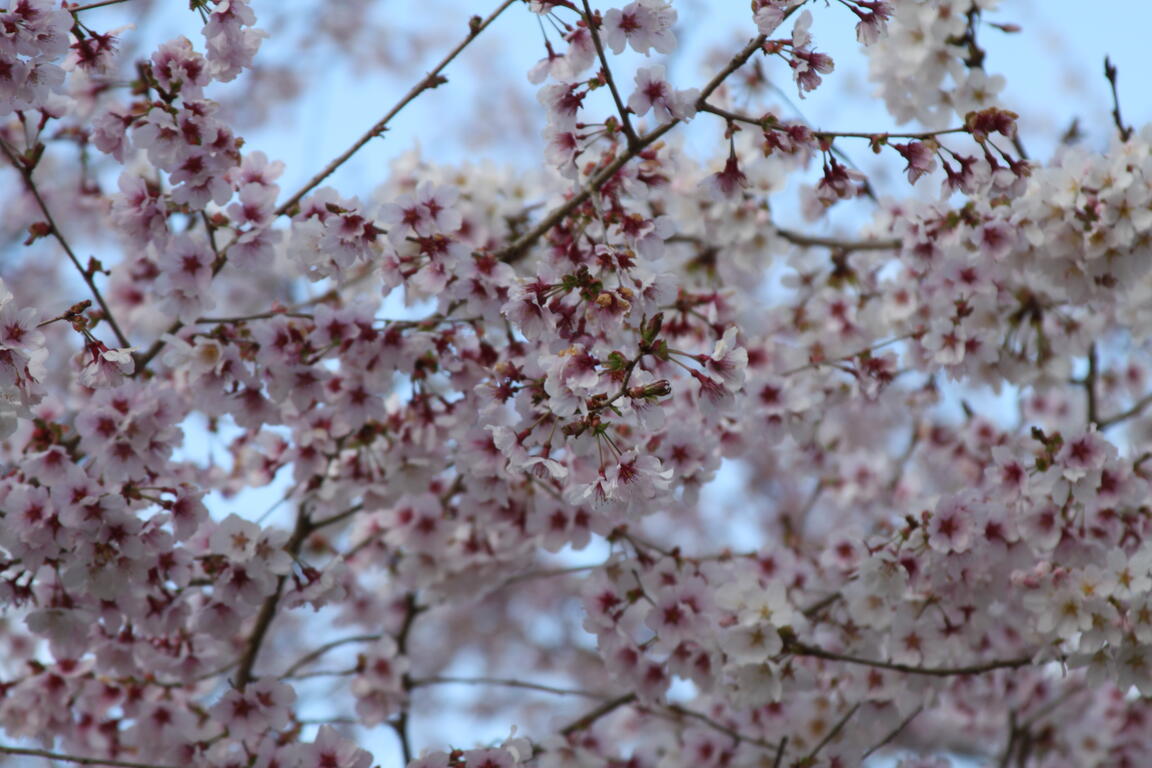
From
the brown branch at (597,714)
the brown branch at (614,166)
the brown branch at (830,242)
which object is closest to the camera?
the brown branch at (614,166)

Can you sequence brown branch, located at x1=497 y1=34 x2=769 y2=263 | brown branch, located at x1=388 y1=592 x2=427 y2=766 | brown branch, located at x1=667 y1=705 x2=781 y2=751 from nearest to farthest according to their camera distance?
brown branch, located at x1=497 y1=34 x2=769 y2=263 → brown branch, located at x1=667 y1=705 x2=781 y2=751 → brown branch, located at x1=388 y1=592 x2=427 y2=766

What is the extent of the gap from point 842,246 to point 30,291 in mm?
6057

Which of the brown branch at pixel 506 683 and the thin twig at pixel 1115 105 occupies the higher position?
the thin twig at pixel 1115 105

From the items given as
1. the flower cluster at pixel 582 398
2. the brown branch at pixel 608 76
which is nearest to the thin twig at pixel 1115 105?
the flower cluster at pixel 582 398

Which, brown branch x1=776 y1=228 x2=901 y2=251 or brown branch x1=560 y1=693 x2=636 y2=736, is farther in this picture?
brown branch x1=776 y1=228 x2=901 y2=251

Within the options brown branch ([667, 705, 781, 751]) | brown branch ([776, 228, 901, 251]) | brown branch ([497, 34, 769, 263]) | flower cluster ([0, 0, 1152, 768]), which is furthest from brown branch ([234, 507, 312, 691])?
brown branch ([776, 228, 901, 251])

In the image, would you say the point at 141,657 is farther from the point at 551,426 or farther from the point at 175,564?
the point at 551,426

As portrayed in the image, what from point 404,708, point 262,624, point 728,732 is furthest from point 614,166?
point 404,708

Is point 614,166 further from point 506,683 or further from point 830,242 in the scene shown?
point 506,683

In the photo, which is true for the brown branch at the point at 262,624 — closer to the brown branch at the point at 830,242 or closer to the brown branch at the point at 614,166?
the brown branch at the point at 614,166

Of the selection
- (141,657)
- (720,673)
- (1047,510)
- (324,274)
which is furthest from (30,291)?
(1047,510)

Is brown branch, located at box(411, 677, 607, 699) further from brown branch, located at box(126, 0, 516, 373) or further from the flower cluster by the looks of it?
brown branch, located at box(126, 0, 516, 373)

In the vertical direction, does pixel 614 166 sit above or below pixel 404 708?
above

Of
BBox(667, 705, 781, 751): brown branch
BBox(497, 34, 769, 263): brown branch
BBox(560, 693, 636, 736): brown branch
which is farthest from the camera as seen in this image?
BBox(560, 693, 636, 736): brown branch
